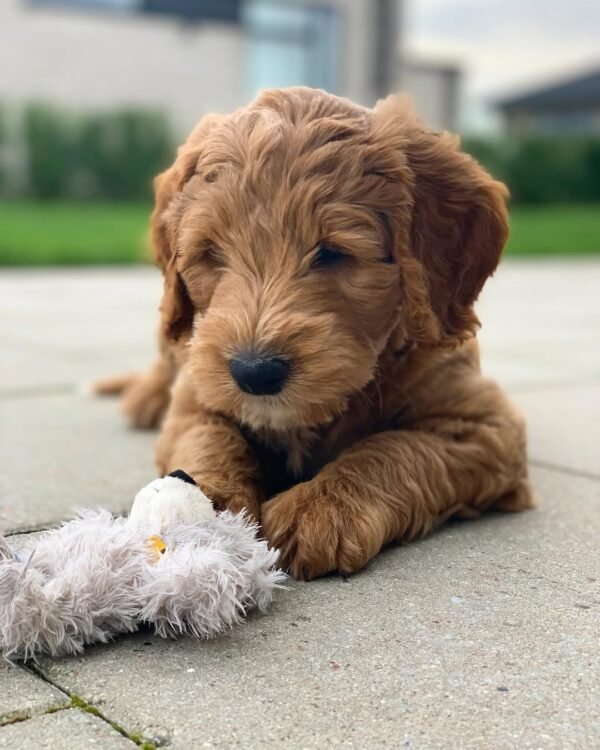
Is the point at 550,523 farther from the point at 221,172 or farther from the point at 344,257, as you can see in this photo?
the point at 221,172

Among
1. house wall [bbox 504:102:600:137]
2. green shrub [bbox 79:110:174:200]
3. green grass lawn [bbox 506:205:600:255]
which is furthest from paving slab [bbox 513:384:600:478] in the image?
house wall [bbox 504:102:600:137]

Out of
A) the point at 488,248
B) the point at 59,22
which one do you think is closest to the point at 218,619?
the point at 488,248

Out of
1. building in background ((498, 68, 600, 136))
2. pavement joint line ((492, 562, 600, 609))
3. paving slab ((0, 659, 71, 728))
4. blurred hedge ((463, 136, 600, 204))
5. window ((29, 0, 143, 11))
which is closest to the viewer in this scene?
paving slab ((0, 659, 71, 728))

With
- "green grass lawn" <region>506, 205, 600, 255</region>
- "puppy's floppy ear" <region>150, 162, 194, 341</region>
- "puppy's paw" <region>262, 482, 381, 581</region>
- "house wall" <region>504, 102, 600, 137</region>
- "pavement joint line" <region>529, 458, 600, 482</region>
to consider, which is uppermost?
"house wall" <region>504, 102, 600, 137</region>

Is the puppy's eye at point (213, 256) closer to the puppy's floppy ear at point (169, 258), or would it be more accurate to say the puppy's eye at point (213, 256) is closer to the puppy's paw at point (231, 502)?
the puppy's floppy ear at point (169, 258)

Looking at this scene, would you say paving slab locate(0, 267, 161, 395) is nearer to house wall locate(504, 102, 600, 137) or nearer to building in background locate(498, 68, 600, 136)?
house wall locate(504, 102, 600, 137)

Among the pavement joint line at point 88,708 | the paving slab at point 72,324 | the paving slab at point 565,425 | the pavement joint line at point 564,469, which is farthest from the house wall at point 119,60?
the pavement joint line at point 88,708
